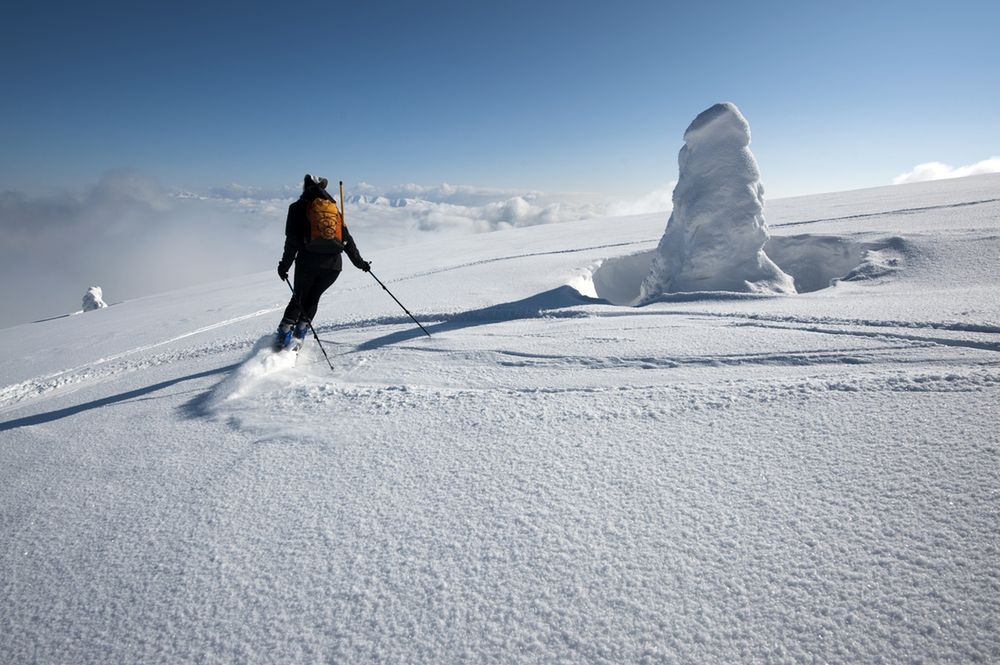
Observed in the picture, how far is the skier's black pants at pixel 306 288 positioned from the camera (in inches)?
184

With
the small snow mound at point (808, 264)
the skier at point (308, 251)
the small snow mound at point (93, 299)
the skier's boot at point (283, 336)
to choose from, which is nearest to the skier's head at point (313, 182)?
the skier at point (308, 251)

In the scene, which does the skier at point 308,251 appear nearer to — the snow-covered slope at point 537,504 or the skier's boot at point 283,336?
the skier's boot at point 283,336

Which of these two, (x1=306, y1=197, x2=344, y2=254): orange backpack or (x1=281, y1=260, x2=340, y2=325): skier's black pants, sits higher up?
(x1=306, y1=197, x2=344, y2=254): orange backpack

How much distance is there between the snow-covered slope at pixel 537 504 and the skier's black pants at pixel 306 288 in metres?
0.55

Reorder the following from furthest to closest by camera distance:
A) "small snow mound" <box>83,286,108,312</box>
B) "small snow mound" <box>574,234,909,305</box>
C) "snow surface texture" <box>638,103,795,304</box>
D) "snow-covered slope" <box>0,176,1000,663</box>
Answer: "small snow mound" <box>83,286,108,312</box>
"snow surface texture" <box>638,103,795,304</box>
"small snow mound" <box>574,234,909,305</box>
"snow-covered slope" <box>0,176,1000,663</box>

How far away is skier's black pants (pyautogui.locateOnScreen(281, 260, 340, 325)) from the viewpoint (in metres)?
4.66

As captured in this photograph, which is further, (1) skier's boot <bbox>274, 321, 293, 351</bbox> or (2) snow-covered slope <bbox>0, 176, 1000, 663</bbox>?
(1) skier's boot <bbox>274, 321, 293, 351</bbox>

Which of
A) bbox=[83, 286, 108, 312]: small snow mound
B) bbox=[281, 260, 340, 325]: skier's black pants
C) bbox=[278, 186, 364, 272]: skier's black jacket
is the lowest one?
bbox=[281, 260, 340, 325]: skier's black pants

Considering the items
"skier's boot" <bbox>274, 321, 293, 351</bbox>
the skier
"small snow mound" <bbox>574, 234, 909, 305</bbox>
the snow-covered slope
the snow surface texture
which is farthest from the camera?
the snow surface texture

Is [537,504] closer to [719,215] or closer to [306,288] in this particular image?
[306,288]

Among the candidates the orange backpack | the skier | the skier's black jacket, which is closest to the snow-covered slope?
the skier

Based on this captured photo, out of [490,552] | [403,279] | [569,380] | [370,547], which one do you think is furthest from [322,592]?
[403,279]

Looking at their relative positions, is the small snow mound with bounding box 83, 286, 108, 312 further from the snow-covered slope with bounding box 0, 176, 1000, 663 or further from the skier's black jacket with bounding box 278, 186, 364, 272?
the skier's black jacket with bounding box 278, 186, 364, 272

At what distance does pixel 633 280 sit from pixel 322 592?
11428 millimetres
